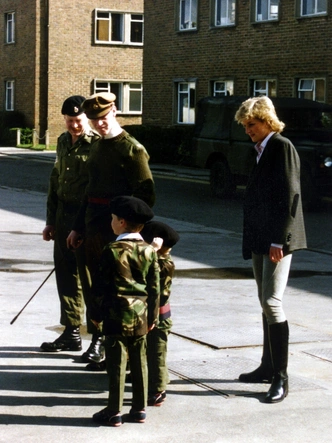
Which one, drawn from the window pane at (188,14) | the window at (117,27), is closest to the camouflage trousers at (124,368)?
the window pane at (188,14)

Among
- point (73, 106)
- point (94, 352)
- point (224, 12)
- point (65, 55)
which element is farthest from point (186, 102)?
point (94, 352)

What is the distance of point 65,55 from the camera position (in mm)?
44312

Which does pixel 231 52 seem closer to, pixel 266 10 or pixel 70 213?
pixel 266 10

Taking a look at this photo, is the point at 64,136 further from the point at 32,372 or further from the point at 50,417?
the point at 50,417

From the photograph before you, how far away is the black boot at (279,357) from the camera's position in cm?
613

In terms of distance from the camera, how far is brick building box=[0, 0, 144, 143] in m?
44.0

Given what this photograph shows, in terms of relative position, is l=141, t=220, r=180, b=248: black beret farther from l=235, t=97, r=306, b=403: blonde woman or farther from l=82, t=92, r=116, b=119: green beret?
l=82, t=92, r=116, b=119: green beret

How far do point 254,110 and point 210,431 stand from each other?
198 cm

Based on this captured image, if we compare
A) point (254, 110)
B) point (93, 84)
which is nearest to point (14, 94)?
point (93, 84)

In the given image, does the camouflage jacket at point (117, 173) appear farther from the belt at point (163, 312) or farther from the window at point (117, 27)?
the window at point (117, 27)

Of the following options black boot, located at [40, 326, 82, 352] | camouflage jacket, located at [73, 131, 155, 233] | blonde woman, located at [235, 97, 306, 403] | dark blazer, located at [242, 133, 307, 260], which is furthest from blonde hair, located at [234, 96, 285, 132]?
black boot, located at [40, 326, 82, 352]

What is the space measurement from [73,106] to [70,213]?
797 millimetres

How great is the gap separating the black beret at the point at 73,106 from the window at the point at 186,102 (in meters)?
26.0

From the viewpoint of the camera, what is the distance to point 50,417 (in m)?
5.63
